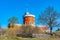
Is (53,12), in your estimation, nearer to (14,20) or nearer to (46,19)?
(46,19)

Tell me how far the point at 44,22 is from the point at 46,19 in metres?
0.93

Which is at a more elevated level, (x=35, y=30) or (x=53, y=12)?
(x=53, y=12)

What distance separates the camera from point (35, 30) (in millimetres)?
49250

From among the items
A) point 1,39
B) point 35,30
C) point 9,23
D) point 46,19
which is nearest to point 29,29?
point 35,30

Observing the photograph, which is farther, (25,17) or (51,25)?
(25,17)

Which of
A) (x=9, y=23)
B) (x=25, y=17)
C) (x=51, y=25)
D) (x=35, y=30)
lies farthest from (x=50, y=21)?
(x=25, y=17)

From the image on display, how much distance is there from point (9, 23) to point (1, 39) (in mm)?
53031

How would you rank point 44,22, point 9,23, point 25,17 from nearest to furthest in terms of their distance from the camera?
1. point 44,22
2. point 9,23
3. point 25,17

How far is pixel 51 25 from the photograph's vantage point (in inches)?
1853

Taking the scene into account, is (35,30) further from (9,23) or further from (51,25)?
(9,23)

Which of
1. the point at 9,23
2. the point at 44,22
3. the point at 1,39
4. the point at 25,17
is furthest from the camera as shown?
the point at 25,17

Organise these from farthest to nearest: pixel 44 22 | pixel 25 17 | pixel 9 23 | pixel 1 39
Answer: pixel 25 17, pixel 9 23, pixel 44 22, pixel 1 39

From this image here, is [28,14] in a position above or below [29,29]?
above

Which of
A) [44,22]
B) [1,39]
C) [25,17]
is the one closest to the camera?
[1,39]
